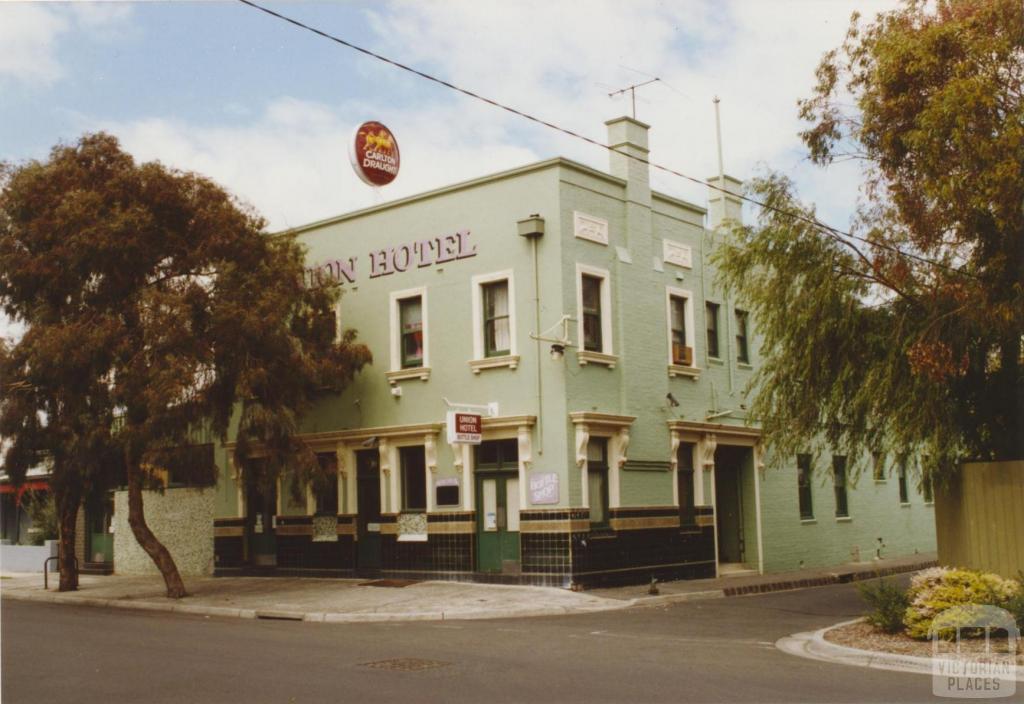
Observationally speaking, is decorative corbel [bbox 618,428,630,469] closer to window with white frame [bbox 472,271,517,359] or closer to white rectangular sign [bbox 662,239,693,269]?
window with white frame [bbox 472,271,517,359]

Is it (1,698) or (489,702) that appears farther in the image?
(1,698)

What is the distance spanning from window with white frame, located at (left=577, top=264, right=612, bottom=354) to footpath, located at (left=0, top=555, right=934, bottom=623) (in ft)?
16.7

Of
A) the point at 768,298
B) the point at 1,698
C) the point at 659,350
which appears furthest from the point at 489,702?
the point at 659,350

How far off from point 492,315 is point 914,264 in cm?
906

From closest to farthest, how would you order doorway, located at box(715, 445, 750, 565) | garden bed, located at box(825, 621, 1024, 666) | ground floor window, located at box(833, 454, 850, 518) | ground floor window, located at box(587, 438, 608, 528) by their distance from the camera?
garden bed, located at box(825, 621, 1024, 666), ground floor window, located at box(587, 438, 608, 528), doorway, located at box(715, 445, 750, 565), ground floor window, located at box(833, 454, 850, 518)

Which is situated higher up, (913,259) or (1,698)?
(913,259)

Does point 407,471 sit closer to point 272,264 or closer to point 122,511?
point 272,264

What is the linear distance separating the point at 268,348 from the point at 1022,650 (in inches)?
556

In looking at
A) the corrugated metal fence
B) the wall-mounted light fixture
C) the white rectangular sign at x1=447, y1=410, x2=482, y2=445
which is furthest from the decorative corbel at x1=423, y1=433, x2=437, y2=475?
the corrugated metal fence

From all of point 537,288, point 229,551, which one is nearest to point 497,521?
point 537,288

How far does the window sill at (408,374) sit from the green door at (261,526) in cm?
469

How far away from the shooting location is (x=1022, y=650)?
11.0 meters

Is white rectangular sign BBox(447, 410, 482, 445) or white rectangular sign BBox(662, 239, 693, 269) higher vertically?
white rectangular sign BBox(662, 239, 693, 269)

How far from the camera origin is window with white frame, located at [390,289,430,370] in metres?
23.5
